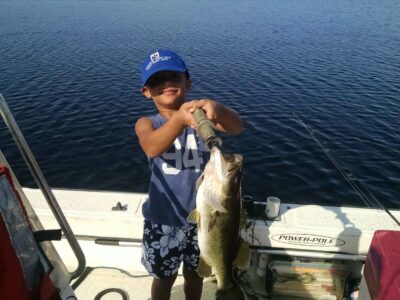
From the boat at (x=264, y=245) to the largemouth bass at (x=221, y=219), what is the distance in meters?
1.11

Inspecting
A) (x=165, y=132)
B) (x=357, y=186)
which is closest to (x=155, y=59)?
(x=165, y=132)

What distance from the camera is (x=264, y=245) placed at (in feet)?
14.3

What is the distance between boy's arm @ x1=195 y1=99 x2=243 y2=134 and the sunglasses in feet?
1.87

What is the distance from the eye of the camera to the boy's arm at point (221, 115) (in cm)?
267

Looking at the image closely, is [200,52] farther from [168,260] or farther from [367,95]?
[168,260]

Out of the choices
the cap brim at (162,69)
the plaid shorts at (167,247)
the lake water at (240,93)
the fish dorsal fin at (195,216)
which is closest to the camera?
the fish dorsal fin at (195,216)

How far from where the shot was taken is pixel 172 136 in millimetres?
2811

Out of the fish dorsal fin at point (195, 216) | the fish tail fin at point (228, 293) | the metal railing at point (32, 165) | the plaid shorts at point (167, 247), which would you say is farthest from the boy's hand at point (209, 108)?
the fish tail fin at point (228, 293)

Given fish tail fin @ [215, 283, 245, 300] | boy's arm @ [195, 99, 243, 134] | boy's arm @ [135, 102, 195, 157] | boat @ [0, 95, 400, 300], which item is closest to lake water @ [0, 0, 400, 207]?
boat @ [0, 95, 400, 300]

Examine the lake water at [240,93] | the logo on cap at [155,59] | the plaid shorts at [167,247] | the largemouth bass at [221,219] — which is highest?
the logo on cap at [155,59]

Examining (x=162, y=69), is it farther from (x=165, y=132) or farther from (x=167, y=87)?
(x=165, y=132)

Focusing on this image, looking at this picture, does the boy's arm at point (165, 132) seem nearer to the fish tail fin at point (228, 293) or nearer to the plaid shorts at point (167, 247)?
the plaid shorts at point (167, 247)

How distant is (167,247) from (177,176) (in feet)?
2.29

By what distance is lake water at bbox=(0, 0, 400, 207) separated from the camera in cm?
1280
